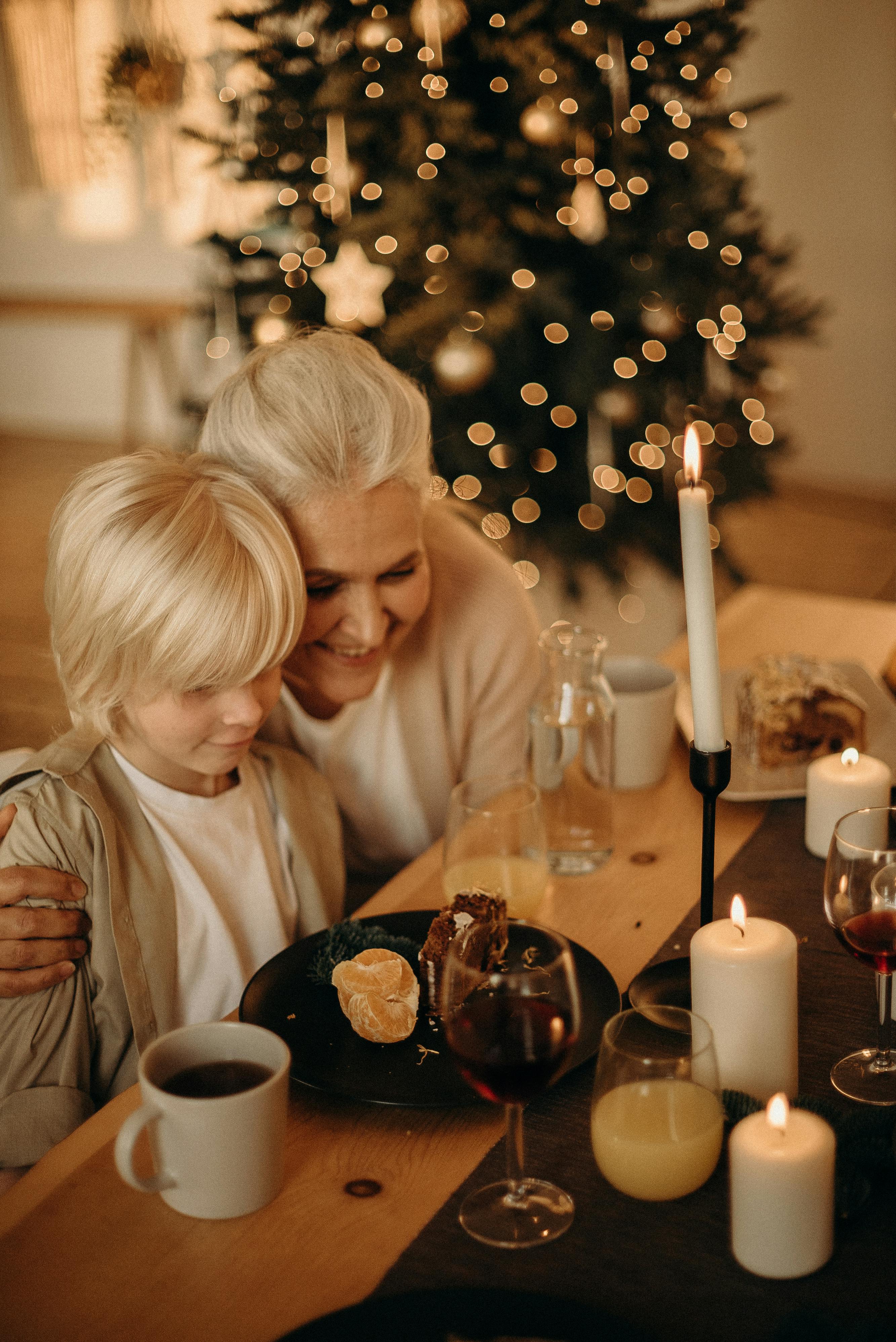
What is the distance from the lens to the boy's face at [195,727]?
3.88 feet

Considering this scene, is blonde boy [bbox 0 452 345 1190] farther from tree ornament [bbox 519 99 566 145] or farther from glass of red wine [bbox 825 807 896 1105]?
tree ornament [bbox 519 99 566 145]

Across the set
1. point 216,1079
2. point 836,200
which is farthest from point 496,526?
point 836,200

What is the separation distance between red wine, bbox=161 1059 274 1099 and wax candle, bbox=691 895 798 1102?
31 centimetres

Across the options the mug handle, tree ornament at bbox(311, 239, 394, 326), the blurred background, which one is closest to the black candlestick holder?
the mug handle

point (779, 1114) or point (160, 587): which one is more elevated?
point (160, 587)

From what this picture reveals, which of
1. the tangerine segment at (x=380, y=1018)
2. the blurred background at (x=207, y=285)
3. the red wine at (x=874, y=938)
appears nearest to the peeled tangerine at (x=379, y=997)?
the tangerine segment at (x=380, y=1018)

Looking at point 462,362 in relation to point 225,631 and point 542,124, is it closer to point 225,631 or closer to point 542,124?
point 542,124

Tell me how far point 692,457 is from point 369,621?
58 cm

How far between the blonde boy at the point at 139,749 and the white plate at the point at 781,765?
1.65 ft

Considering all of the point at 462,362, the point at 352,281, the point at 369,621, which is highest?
the point at 352,281

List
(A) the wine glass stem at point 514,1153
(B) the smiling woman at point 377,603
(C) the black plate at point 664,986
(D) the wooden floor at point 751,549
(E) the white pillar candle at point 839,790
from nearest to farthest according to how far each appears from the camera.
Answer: (A) the wine glass stem at point 514,1153
(C) the black plate at point 664,986
(E) the white pillar candle at point 839,790
(B) the smiling woman at point 377,603
(D) the wooden floor at point 751,549

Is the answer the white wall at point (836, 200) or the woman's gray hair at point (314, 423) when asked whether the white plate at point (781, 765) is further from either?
the white wall at point (836, 200)

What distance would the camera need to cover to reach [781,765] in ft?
4.80

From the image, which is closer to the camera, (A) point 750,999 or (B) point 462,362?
(A) point 750,999
